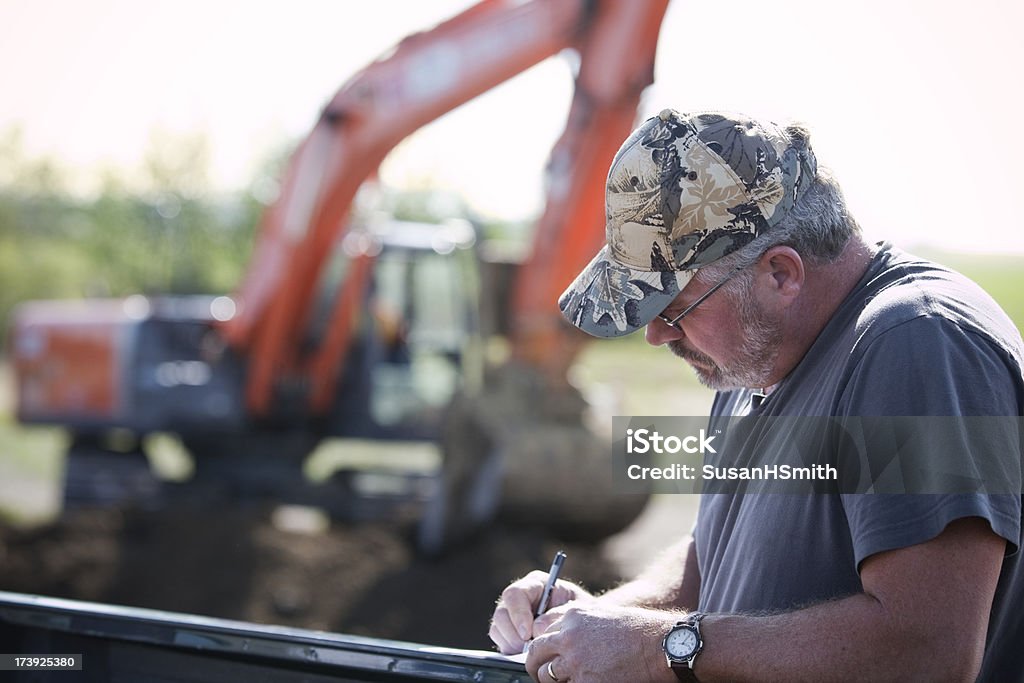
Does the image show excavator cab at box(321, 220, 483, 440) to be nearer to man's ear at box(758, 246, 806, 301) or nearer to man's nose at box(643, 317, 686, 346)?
man's nose at box(643, 317, 686, 346)

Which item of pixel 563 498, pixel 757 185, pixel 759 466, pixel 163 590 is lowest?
pixel 163 590

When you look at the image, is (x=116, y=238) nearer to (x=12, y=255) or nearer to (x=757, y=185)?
(x=12, y=255)

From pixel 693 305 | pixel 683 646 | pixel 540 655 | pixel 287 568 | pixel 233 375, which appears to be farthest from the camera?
pixel 233 375

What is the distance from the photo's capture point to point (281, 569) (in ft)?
22.8

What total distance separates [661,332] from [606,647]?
56 centimetres

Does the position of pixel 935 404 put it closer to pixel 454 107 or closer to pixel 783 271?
pixel 783 271

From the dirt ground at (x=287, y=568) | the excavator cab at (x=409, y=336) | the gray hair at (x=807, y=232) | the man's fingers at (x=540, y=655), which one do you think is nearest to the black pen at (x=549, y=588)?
the man's fingers at (x=540, y=655)

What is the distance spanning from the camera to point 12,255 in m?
24.1

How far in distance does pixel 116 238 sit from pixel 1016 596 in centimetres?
2614

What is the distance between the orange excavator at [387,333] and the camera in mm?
6180

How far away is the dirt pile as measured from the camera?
631 centimetres

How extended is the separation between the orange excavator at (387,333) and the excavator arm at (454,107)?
0.04ft

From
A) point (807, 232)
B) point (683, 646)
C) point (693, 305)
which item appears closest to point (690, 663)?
point (683, 646)

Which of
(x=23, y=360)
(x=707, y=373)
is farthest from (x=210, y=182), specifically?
(x=707, y=373)
